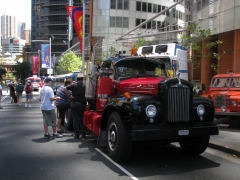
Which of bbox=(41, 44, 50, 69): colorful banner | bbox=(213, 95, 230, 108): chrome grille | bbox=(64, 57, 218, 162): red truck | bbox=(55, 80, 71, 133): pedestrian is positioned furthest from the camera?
bbox=(41, 44, 50, 69): colorful banner

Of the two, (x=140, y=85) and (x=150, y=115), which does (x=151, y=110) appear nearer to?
(x=150, y=115)

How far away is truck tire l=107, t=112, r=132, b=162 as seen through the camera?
18.7 ft

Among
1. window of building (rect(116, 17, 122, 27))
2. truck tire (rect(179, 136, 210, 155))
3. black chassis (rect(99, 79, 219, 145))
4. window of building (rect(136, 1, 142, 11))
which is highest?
window of building (rect(136, 1, 142, 11))

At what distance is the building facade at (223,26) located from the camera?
17344 millimetres

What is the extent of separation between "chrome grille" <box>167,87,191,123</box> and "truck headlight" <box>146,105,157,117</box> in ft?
0.95

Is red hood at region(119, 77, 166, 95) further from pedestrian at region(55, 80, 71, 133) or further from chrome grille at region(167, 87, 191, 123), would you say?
pedestrian at region(55, 80, 71, 133)

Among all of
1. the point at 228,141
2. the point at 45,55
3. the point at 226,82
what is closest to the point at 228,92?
the point at 226,82

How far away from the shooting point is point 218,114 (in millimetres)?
10078

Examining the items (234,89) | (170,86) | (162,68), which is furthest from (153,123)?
(234,89)

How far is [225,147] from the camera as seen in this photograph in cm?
709

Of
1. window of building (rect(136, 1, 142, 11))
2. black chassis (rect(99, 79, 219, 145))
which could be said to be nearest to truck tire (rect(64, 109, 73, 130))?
black chassis (rect(99, 79, 219, 145))

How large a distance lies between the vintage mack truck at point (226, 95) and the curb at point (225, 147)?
2568mm

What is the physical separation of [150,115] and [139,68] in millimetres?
2105

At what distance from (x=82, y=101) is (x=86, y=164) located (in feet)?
8.90
